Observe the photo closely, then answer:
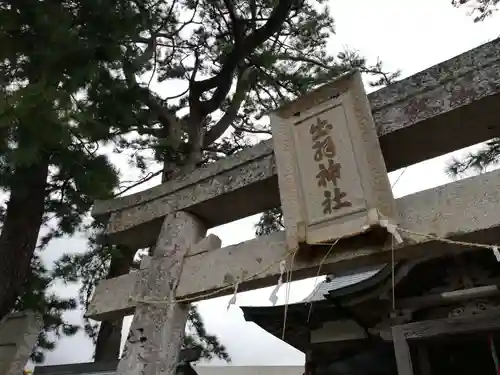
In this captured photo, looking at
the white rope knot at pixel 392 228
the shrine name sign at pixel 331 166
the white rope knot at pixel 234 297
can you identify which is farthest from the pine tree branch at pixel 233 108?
the white rope knot at pixel 392 228

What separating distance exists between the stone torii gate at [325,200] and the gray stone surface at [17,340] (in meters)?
1.64

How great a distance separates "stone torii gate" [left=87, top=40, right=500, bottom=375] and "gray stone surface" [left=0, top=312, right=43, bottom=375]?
1.64 m

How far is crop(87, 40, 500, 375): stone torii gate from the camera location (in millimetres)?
2205

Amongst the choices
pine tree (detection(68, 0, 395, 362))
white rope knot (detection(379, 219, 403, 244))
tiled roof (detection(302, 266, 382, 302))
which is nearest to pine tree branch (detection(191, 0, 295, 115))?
pine tree (detection(68, 0, 395, 362))

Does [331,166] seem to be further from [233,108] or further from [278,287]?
[233,108]

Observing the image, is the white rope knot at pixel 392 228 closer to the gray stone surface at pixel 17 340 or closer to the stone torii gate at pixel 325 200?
the stone torii gate at pixel 325 200

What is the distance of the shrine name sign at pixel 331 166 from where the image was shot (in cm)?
224

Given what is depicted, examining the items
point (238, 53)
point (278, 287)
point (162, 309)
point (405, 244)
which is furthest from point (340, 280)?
point (405, 244)

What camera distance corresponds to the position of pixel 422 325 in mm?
5051

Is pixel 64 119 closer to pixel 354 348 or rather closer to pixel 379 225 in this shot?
pixel 379 225

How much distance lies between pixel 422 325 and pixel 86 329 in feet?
18.2

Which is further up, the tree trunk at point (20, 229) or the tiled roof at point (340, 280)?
the tiled roof at point (340, 280)

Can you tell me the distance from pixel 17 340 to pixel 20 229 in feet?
3.51

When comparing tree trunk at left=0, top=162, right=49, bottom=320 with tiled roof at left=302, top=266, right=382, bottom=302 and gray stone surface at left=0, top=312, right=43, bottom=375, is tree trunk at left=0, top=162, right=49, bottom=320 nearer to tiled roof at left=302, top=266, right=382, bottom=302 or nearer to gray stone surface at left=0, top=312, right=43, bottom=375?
gray stone surface at left=0, top=312, right=43, bottom=375
